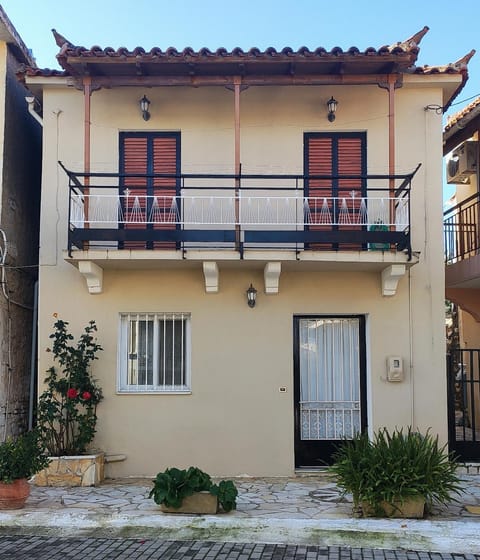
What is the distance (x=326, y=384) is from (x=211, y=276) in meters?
2.64

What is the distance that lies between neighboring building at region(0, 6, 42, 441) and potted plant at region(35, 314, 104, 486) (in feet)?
3.72

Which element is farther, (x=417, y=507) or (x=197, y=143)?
(x=197, y=143)

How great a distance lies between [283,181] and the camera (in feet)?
31.6

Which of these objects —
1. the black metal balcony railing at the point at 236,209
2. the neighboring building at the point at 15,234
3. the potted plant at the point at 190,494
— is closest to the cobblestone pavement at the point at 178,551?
the potted plant at the point at 190,494

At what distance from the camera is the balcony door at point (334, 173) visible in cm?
947

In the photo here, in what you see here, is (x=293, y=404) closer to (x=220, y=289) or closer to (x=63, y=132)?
(x=220, y=289)

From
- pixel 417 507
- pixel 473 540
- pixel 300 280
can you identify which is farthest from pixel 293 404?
pixel 473 540

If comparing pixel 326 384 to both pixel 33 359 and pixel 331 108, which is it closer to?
pixel 331 108

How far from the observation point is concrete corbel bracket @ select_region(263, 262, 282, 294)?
28.9 ft

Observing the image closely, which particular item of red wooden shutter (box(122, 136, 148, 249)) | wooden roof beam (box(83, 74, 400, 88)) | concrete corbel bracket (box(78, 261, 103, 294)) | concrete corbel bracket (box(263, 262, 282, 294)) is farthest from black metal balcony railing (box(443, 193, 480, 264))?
concrete corbel bracket (box(78, 261, 103, 294))

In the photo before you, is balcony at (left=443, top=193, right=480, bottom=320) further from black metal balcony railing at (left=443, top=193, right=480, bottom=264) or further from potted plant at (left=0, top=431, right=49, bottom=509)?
potted plant at (left=0, top=431, right=49, bottom=509)

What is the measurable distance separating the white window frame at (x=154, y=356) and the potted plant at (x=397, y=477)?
10.9ft

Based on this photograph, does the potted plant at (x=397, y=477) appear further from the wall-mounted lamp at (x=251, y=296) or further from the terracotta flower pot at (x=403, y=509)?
the wall-mounted lamp at (x=251, y=296)

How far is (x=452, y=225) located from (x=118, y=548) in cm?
882
